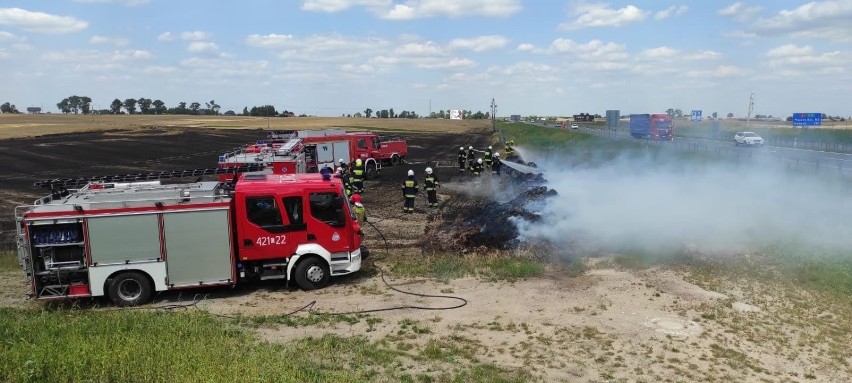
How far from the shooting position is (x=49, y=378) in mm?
7074

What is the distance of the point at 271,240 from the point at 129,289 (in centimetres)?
294

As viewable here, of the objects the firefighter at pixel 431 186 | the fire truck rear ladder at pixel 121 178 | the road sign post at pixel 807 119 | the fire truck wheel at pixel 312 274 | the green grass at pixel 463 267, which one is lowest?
the green grass at pixel 463 267

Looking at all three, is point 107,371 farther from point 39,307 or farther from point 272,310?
point 39,307

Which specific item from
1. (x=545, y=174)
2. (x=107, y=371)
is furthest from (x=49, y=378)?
(x=545, y=174)

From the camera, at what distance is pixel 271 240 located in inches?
485

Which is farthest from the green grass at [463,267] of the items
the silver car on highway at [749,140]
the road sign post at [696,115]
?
the road sign post at [696,115]

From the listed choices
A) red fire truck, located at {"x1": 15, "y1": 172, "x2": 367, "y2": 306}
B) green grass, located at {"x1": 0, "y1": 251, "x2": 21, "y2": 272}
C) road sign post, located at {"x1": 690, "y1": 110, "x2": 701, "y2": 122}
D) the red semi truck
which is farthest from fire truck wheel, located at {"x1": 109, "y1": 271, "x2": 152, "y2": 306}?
road sign post, located at {"x1": 690, "y1": 110, "x2": 701, "y2": 122}

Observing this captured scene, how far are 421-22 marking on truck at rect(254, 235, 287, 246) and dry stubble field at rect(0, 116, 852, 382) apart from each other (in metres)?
1.13

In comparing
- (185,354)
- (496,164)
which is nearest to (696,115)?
(496,164)

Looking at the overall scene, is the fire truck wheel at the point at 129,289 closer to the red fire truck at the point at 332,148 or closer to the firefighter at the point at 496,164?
the red fire truck at the point at 332,148

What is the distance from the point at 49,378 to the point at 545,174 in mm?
25435

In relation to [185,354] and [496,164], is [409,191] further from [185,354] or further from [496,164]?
[185,354]

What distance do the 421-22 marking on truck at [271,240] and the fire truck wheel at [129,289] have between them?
7.48 feet

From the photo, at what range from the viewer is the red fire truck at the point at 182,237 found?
37.2 ft
